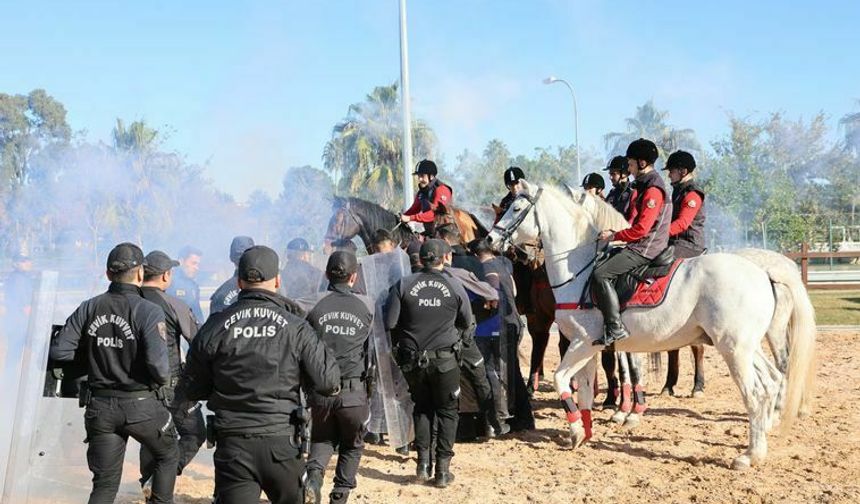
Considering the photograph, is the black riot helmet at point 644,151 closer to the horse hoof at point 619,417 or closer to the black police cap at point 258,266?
the horse hoof at point 619,417

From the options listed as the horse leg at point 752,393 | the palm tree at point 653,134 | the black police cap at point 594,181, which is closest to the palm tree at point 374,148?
the palm tree at point 653,134

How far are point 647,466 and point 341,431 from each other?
121 inches

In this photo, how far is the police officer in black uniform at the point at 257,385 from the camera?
12.7ft

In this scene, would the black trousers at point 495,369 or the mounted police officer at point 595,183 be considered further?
the mounted police officer at point 595,183

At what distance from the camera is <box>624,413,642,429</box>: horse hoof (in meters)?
8.74

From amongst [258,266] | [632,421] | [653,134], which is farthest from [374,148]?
[258,266]

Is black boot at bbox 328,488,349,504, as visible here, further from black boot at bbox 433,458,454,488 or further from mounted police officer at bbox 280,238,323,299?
mounted police officer at bbox 280,238,323,299

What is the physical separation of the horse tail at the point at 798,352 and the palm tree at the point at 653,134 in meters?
43.2

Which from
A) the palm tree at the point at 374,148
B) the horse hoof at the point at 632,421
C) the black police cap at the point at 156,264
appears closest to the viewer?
the black police cap at the point at 156,264

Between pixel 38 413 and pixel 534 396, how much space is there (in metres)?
6.69

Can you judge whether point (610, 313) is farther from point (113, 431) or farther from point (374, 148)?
point (374, 148)

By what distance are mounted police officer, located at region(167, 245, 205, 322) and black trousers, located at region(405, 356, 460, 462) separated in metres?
3.04

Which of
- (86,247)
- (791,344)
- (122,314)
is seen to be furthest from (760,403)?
(86,247)

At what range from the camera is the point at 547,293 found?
34.3 ft
